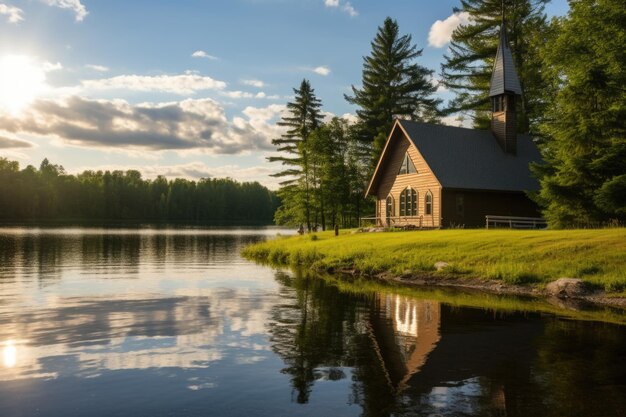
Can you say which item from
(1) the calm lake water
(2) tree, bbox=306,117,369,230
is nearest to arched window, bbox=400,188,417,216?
(2) tree, bbox=306,117,369,230

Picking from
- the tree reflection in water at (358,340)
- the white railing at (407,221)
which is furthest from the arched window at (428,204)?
the tree reflection in water at (358,340)

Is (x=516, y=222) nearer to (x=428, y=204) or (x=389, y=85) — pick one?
(x=428, y=204)

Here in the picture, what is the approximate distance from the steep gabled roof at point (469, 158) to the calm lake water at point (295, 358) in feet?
71.4

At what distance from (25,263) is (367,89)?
46.5 meters

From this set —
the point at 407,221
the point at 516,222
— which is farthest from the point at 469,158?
the point at 407,221

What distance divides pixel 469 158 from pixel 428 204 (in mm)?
5570

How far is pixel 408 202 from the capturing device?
42438 mm

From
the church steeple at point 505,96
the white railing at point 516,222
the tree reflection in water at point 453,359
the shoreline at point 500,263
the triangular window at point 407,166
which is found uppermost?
the church steeple at point 505,96

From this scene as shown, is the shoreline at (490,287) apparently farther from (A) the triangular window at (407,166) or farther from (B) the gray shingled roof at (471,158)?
(A) the triangular window at (407,166)

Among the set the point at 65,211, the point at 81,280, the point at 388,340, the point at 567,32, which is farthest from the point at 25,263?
the point at 65,211

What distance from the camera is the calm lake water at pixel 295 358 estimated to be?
8.12 metres

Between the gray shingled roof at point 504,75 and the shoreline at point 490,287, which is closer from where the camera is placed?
the shoreline at point 490,287

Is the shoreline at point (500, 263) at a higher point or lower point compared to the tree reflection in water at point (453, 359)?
higher

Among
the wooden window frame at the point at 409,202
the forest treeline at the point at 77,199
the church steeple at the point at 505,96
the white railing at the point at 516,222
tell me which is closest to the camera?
the white railing at the point at 516,222
